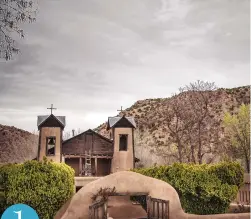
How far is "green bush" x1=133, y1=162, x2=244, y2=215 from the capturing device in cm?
1361

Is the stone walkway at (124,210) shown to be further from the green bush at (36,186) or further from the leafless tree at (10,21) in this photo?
the leafless tree at (10,21)

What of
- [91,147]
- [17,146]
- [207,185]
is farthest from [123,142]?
[17,146]

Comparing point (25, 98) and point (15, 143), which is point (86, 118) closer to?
point (25, 98)

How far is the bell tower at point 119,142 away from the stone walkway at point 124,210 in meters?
9.41

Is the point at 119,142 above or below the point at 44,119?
below

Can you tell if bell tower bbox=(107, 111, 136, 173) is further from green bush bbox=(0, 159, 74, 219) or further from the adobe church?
green bush bbox=(0, 159, 74, 219)

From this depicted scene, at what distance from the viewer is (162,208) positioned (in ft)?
38.2

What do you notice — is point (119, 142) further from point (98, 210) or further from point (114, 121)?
point (98, 210)

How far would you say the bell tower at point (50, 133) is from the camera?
2412 centimetres

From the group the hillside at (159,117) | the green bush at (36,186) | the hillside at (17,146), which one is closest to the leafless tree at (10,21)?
the green bush at (36,186)

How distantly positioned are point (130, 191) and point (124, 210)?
11.3 ft

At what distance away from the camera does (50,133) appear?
24.4 metres

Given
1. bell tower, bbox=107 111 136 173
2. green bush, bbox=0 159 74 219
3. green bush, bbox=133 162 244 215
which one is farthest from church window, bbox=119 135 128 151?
green bush, bbox=0 159 74 219

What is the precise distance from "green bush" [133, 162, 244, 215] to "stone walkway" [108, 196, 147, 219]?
1247 millimetres
